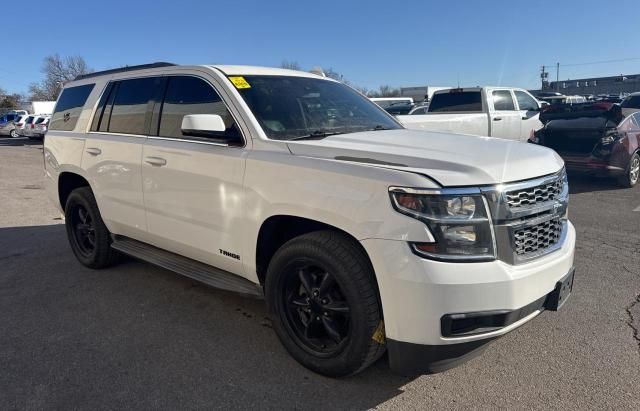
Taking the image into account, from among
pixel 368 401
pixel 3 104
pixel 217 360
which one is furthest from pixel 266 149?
pixel 3 104

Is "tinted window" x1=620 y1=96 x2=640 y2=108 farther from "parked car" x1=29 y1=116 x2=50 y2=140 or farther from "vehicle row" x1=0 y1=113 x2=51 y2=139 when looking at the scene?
"parked car" x1=29 y1=116 x2=50 y2=140

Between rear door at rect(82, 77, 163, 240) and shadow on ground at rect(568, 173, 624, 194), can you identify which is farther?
shadow on ground at rect(568, 173, 624, 194)

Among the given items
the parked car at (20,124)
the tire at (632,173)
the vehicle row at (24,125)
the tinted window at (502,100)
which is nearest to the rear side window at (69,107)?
the tire at (632,173)

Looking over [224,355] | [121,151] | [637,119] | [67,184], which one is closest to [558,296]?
[224,355]

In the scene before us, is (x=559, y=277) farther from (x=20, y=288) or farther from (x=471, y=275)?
(x=20, y=288)

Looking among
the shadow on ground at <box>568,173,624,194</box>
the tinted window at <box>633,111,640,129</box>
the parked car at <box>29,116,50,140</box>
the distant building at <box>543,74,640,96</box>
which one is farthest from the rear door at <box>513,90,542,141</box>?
the distant building at <box>543,74,640,96</box>

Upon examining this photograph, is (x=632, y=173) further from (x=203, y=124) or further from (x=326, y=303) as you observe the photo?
(x=203, y=124)

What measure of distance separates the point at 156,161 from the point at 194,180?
531mm

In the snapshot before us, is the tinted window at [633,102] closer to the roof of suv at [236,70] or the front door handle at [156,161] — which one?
the roof of suv at [236,70]

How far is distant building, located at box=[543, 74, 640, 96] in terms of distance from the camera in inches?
2707

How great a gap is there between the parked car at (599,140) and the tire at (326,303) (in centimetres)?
791

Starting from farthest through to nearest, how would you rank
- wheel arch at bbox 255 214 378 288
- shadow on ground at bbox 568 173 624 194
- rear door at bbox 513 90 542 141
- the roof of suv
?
rear door at bbox 513 90 542 141 → shadow on ground at bbox 568 173 624 194 → the roof of suv → wheel arch at bbox 255 214 378 288

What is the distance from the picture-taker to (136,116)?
4.21m

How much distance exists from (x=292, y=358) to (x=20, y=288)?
3.07 m
